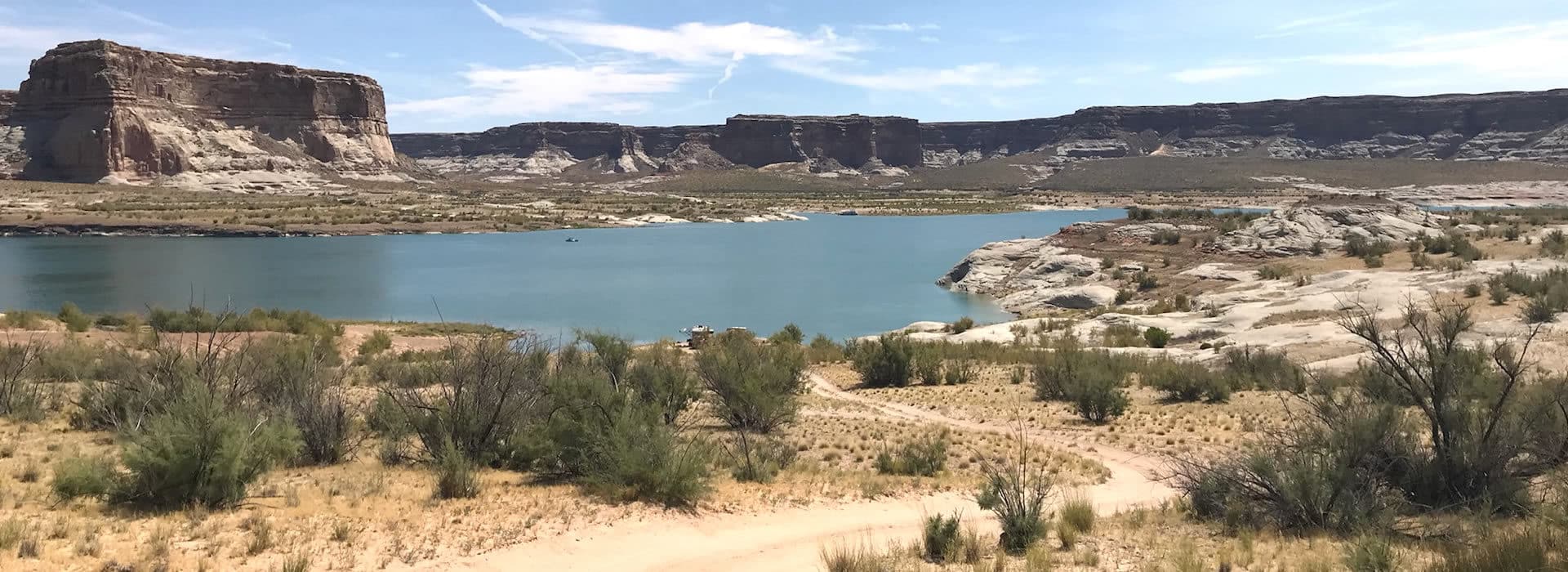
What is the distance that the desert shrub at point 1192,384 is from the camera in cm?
1435

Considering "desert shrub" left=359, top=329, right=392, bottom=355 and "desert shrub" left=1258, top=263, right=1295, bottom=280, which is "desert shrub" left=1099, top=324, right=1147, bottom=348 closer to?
"desert shrub" left=1258, top=263, right=1295, bottom=280

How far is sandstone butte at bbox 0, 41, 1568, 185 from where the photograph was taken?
9519cm

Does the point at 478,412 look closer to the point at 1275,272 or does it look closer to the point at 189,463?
the point at 189,463

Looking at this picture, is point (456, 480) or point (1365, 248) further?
point (1365, 248)

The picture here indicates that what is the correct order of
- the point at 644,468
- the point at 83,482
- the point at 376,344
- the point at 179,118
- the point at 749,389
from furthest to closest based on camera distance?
1. the point at 179,118
2. the point at 376,344
3. the point at 749,389
4. the point at 644,468
5. the point at 83,482

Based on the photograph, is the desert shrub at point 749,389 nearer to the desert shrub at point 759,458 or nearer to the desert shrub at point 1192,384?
the desert shrub at point 759,458

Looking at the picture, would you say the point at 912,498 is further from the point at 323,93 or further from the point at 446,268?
the point at 323,93

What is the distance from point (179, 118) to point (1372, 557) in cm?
12265

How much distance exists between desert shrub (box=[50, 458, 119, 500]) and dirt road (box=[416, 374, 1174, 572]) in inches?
115

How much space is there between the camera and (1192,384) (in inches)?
579

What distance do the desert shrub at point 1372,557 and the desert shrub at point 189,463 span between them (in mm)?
7796

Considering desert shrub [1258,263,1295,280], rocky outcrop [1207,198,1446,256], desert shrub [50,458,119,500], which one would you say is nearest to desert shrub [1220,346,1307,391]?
desert shrub [1258,263,1295,280]

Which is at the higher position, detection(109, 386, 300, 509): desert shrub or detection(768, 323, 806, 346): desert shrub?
detection(109, 386, 300, 509): desert shrub

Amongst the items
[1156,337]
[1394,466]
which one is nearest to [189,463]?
[1394,466]
